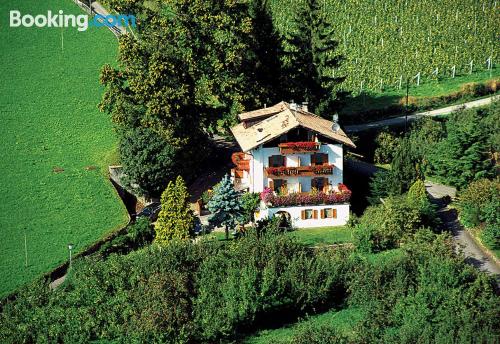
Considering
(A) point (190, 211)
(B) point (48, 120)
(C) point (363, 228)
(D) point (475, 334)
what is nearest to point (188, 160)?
(A) point (190, 211)

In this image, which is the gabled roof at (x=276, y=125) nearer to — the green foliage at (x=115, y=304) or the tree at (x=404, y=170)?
the tree at (x=404, y=170)

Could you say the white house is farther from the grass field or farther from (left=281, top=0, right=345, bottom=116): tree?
the grass field

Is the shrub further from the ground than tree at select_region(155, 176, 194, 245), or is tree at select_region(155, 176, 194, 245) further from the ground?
tree at select_region(155, 176, 194, 245)

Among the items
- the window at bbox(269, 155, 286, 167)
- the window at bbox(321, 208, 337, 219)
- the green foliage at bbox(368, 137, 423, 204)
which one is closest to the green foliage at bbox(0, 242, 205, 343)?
the window at bbox(321, 208, 337, 219)

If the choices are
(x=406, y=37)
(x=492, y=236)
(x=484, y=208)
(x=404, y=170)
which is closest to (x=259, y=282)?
(x=492, y=236)

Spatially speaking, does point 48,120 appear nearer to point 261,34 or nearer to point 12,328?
point 261,34
